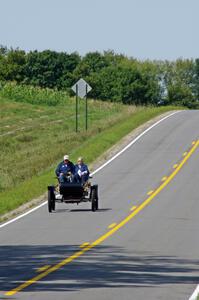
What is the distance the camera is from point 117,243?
22516 millimetres

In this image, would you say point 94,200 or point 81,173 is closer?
point 94,200

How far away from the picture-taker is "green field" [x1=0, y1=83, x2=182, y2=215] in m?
39.8

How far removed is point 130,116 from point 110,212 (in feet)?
126

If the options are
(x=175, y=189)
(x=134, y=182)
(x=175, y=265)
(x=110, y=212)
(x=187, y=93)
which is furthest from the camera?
(x=187, y=93)

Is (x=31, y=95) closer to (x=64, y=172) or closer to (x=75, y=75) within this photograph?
(x=64, y=172)

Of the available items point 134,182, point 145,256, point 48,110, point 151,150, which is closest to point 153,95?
point 48,110

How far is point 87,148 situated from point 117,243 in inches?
1110

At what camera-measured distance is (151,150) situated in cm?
5191

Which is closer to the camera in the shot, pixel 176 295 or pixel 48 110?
pixel 176 295

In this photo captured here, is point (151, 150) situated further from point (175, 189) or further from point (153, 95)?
point (153, 95)

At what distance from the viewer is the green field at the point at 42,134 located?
3975 centimetres

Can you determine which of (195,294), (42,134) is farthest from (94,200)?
(42,134)

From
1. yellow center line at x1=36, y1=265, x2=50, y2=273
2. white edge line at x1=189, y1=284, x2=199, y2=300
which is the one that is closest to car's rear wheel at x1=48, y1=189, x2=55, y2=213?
yellow center line at x1=36, y1=265, x2=50, y2=273

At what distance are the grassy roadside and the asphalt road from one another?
1747mm
